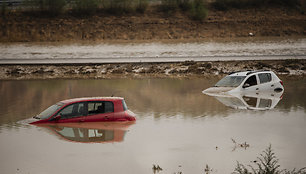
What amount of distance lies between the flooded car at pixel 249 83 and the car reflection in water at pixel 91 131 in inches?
333

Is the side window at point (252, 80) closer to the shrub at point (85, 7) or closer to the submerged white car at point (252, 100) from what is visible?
the submerged white car at point (252, 100)

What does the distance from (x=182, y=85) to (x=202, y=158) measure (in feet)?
51.6

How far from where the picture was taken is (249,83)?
24.9 m

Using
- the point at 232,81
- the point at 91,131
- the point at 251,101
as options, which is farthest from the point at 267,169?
the point at 232,81

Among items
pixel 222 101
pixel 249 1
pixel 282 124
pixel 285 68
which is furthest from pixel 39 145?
pixel 249 1

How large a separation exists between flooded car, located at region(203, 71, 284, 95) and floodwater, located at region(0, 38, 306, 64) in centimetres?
1250

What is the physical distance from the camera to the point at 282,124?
16.7 metres

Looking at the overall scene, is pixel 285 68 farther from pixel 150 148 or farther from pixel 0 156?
pixel 0 156

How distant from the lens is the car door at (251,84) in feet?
79.8

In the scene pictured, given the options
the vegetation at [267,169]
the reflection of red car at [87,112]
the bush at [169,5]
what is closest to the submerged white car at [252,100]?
the reflection of red car at [87,112]

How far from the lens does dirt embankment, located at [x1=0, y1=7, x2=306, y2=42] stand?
55.6 metres

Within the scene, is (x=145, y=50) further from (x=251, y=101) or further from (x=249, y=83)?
(x=251, y=101)

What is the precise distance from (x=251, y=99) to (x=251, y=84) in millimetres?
2418

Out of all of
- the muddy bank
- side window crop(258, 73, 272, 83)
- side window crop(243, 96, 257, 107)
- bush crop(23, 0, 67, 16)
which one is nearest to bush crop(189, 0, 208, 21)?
bush crop(23, 0, 67, 16)
